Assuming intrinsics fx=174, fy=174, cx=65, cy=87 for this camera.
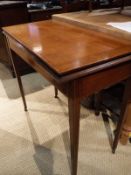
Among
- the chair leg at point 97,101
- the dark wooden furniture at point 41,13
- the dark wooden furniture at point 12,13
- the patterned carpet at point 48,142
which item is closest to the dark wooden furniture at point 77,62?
the patterned carpet at point 48,142

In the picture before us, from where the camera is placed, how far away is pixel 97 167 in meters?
1.17

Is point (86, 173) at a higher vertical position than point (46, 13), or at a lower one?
lower

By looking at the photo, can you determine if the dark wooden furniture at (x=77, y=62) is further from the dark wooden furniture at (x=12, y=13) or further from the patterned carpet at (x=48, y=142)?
the dark wooden furniture at (x=12, y=13)

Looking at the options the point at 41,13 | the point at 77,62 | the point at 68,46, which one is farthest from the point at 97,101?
the point at 41,13

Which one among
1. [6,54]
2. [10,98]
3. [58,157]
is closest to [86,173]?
[58,157]

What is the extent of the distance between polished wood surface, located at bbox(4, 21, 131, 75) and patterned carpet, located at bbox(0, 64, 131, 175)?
80cm

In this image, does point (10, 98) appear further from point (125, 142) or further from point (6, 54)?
point (125, 142)

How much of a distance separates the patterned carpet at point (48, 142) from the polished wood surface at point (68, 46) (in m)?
0.80

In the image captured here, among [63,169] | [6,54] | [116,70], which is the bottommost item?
[63,169]

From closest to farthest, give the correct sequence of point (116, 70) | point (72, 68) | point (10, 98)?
point (72, 68) < point (116, 70) < point (10, 98)

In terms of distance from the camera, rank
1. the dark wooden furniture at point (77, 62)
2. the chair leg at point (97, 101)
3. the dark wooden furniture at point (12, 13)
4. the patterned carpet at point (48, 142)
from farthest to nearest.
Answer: the dark wooden furniture at point (12, 13)
the chair leg at point (97, 101)
the patterned carpet at point (48, 142)
the dark wooden furniture at point (77, 62)

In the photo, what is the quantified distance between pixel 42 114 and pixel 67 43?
3.04 feet

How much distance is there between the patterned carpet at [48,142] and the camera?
117cm

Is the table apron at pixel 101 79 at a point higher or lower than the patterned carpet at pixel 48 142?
higher
